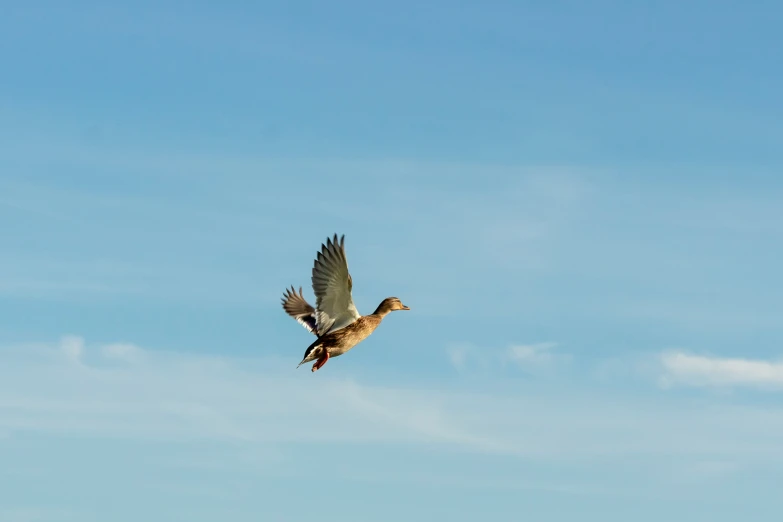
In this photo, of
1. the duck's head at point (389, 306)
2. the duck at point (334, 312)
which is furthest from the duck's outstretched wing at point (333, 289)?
the duck's head at point (389, 306)

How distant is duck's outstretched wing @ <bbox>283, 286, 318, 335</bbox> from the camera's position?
40.2 m

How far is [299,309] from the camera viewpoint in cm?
4178

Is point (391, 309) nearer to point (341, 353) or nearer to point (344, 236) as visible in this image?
point (341, 353)

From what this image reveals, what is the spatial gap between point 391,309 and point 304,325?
5.21 metres

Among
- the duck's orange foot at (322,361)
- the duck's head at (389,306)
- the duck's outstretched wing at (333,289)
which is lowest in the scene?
the duck's orange foot at (322,361)

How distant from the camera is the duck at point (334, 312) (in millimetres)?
31859

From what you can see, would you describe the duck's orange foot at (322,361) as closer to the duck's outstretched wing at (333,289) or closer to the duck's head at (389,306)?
the duck's outstretched wing at (333,289)

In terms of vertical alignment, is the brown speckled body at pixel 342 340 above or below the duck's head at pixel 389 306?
below

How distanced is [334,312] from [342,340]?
3.18 feet

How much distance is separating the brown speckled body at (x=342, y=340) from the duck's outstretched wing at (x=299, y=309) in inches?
204

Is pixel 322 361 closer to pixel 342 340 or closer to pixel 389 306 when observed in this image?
pixel 342 340

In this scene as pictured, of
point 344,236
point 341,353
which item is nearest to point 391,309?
point 341,353

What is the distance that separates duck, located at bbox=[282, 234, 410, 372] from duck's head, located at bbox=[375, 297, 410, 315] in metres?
0.03

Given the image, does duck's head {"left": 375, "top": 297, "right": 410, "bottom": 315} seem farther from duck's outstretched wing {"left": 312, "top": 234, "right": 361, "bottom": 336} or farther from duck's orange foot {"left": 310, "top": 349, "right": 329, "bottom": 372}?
duck's orange foot {"left": 310, "top": 349, "right": 329, "bottom": 372}
